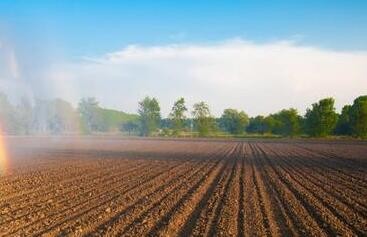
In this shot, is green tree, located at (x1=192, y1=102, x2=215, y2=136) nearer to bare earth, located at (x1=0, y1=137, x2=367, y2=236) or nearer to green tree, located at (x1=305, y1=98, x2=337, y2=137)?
green tree, located at (x1=305, y1=98, x2=337, y2=137)

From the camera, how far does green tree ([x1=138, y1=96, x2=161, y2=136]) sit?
132750 mm

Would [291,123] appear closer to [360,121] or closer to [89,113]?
[360,121]

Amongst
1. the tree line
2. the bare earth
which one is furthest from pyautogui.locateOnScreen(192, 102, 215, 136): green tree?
the bare earth

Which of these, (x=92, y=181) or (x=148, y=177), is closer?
(x=92, y=181)

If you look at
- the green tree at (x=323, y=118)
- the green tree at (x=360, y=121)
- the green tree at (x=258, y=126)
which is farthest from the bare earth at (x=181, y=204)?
Result: the green tree at (x=258, y=126)

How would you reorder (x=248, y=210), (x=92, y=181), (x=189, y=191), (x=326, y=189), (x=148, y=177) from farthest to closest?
1. (x=148, y=177)
2. (x=92, y=181)
3. (x=326, y=189)
4. (x=189, y=191)
5. (x=248, y=210)

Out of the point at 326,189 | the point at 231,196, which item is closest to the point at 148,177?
the point at 231,196

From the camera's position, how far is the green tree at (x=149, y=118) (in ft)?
436

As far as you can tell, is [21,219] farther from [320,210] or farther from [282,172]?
[282,172]

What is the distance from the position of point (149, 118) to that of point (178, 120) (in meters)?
9.63

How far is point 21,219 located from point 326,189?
1156cm

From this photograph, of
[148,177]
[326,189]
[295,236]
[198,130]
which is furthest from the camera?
[198,130]

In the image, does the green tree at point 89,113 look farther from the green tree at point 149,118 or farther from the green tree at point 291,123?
the green tree at point 291,123

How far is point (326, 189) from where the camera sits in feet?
58.3
